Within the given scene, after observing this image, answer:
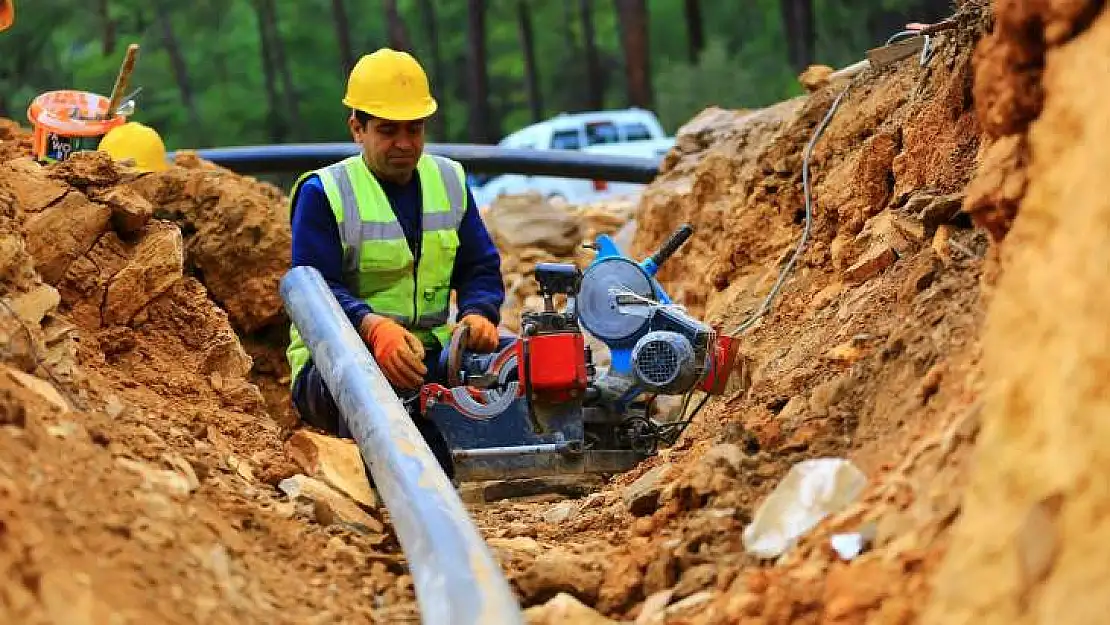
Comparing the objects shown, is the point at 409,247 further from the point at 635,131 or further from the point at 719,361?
the point at 635,131

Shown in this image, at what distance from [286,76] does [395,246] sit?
1248 inches

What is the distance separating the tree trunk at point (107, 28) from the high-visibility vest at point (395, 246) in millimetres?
32661

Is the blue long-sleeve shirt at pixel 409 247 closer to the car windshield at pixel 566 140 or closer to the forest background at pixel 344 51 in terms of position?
the car windshield at pixel 566 140

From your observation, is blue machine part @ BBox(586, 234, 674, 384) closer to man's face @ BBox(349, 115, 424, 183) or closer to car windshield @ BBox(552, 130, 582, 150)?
man's face @ BBox(349, 115, 424, 183)

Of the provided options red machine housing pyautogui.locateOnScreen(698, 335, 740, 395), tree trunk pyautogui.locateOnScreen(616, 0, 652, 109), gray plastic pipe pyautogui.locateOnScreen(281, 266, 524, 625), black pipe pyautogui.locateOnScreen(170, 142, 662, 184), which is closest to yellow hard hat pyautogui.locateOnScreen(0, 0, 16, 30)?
gray plastic pipe pyautogui.locateOnScreen(281, 266, 524, 625)

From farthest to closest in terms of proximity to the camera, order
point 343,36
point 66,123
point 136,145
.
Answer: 1. point 343,36
2. point 136,145
3. point 66,123

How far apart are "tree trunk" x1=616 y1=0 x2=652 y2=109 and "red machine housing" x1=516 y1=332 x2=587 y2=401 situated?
22794 mm

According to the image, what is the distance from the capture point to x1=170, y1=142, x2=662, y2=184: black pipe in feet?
41.4

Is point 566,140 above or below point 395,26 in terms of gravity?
below

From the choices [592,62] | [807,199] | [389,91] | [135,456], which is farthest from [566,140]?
[135,456]

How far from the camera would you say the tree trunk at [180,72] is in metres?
37.6

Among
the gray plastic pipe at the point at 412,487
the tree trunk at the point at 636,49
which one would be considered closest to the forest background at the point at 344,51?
the tree trunk at the point at 636,49

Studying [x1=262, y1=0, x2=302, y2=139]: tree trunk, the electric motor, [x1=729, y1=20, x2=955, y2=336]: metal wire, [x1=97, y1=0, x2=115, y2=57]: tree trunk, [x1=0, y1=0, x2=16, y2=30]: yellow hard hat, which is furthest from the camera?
[x1=97, y1=0, x2=115, y2=57]: tree trunk

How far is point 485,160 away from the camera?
503 inches
